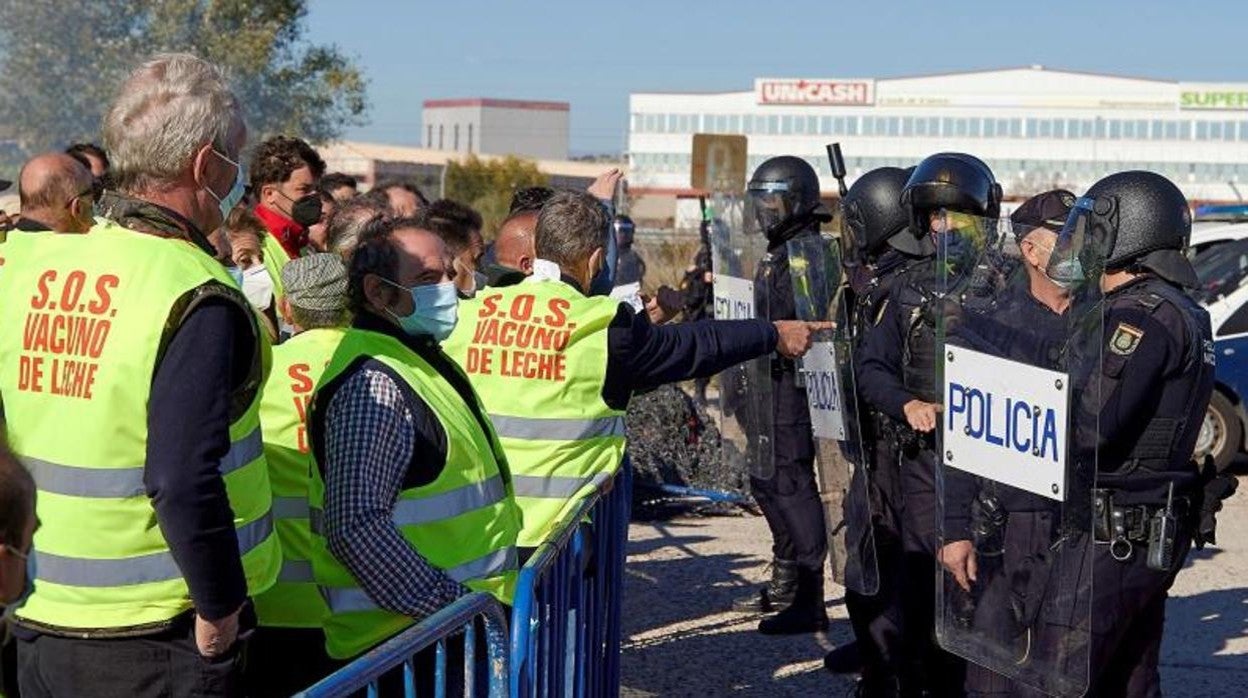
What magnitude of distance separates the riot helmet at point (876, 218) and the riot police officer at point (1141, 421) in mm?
1495

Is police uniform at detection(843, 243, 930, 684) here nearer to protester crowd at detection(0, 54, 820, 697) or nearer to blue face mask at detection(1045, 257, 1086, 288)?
protester crowd at detection(0, 54, 820, 697)

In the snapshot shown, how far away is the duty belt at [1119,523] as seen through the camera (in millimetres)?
4527

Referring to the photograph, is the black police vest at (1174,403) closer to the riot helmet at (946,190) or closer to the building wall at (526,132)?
the riot helmet at (946,190)

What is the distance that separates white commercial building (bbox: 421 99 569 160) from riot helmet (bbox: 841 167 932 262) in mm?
141806

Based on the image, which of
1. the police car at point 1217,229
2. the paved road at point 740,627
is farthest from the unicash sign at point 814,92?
the paved road at point 740,627

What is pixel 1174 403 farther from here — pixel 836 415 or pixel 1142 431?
pixel 836 415

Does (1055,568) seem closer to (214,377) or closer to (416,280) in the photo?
(416,280)

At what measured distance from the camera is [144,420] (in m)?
3.29

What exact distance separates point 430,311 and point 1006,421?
146 cm

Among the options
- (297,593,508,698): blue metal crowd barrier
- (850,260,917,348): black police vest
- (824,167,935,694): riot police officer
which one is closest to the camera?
(297,593,508,698): blue metal crowd barrier

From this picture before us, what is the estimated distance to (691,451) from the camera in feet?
36.2

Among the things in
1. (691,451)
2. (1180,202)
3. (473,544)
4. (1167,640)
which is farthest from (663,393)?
(473,544)

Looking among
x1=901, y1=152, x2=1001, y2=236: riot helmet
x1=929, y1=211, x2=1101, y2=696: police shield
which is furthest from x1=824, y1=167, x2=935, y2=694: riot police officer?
x1=929, y1=211, x2=1101, y2=696: police shield

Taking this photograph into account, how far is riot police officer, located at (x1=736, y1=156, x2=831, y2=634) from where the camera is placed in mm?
7426
